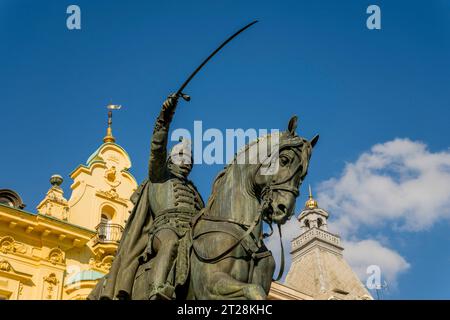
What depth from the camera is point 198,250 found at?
689 centimetres

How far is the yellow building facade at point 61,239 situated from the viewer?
26.1 meters

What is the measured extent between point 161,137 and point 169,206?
0.81m

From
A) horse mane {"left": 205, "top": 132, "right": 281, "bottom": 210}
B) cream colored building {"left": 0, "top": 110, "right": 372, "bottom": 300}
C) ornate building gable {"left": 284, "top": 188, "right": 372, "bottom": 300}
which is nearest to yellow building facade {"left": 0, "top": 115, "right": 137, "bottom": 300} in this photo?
cream colored building {"left": 0, "top": 110, "right": 372, "bottom": 300}

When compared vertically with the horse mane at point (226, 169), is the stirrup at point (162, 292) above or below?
below

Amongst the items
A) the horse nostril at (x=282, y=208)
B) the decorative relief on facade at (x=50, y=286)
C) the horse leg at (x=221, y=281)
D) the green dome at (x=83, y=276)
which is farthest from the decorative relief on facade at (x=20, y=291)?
the horse nostril at (x=282, y=208)

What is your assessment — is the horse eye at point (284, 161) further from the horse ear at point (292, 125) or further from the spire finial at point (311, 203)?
the spire finial at point (311, 203)

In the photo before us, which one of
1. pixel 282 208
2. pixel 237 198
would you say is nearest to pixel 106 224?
pixel 237 198

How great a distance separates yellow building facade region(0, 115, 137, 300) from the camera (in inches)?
1027

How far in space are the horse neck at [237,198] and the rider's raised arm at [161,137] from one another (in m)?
0.86

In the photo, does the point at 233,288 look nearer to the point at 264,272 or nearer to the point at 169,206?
the point at 264,272

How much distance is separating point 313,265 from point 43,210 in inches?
1806
